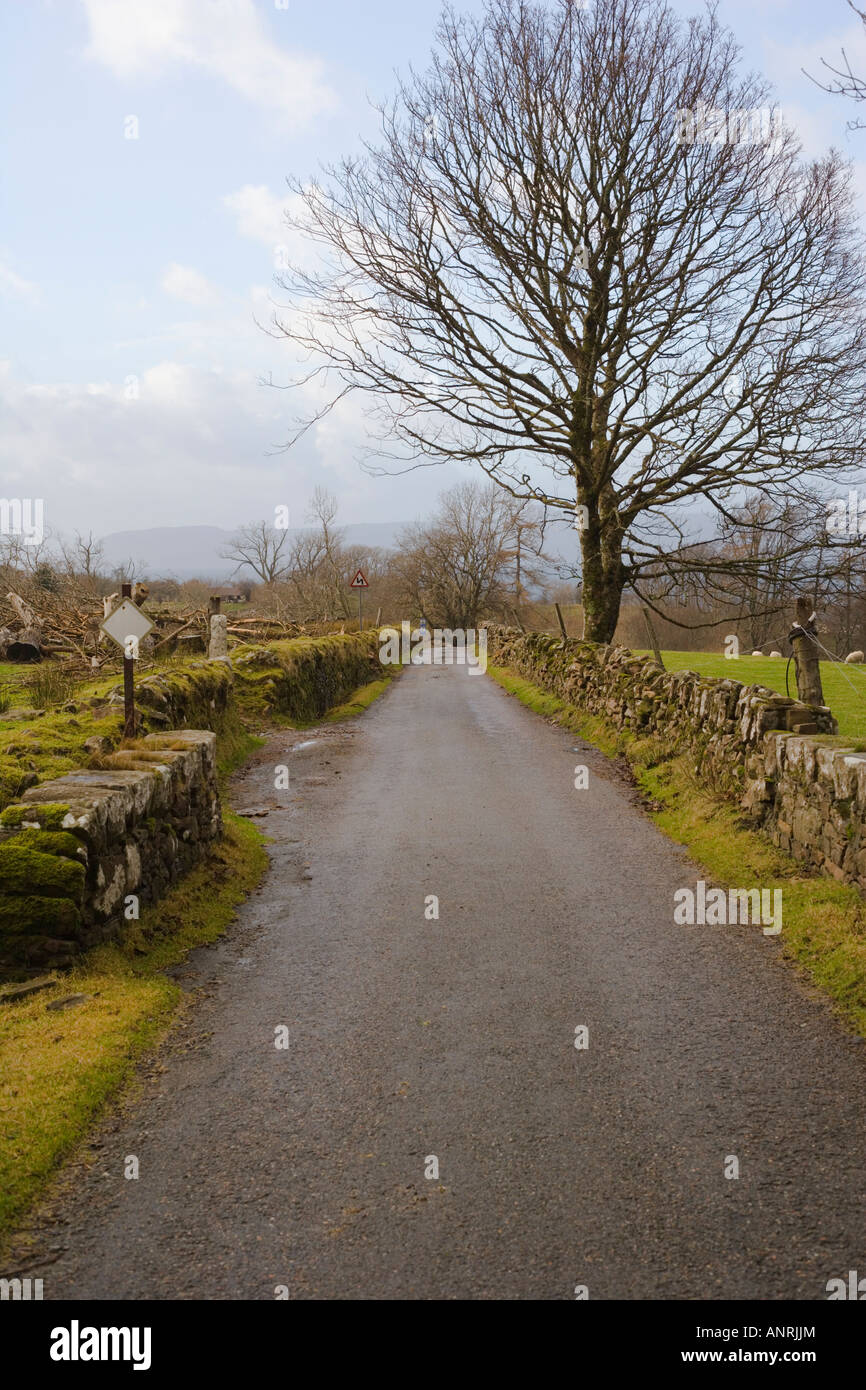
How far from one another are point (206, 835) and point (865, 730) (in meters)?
9.75

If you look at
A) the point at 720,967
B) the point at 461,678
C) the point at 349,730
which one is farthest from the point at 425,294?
the point at 720,967

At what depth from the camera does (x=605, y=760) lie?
13.8 metres

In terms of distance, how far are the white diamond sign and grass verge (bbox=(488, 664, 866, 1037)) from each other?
17.1 feet

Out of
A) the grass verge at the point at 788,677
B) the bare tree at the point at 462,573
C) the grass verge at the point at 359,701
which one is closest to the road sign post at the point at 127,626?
the grass verge at the point at 788,677

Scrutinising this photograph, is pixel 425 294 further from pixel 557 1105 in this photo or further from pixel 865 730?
pixel 557 1105

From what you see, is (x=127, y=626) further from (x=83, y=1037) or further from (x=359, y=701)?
(x=359, y=701)

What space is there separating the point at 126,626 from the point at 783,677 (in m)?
19.5

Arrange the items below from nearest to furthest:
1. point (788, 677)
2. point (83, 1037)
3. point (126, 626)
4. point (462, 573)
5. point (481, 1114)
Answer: point (481, 1114) < point (83, 1037) < point (126, 626) < point (788, 677) < point (462, 573)

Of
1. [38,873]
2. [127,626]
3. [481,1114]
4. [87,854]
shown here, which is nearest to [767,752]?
[481,1114]

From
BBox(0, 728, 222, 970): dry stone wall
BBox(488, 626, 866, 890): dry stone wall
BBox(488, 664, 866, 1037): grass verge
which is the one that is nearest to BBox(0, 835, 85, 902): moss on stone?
BBox(0, 728, 222, 970): dry stone wall

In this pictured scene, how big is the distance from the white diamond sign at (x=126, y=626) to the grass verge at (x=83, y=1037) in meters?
2.25

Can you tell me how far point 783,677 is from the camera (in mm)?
23922

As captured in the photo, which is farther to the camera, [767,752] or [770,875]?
[767,752]

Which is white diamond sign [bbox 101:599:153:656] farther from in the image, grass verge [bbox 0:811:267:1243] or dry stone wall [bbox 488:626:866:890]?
dry stone wall [bbox 488:626:866:890]
